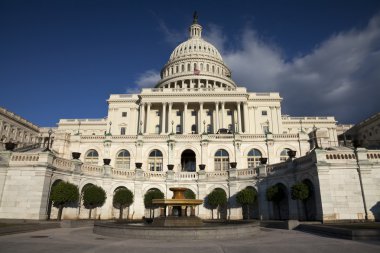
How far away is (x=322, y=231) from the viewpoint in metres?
18.2

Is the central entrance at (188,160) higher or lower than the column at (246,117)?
lower

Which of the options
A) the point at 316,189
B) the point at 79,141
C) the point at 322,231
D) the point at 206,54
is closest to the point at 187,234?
the point at 322,231

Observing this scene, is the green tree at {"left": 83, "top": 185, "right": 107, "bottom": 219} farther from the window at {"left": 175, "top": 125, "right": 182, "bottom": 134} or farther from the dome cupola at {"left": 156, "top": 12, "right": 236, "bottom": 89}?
the dome cupola at {"left": 156, "top": 12, "right": 236, "bottom": 89}

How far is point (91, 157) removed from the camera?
49.3m

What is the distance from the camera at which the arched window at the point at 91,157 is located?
4913cm

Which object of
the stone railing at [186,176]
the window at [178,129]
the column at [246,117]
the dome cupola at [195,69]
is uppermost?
the dome cupola at [195,69]

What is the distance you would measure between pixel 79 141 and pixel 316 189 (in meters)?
41.3

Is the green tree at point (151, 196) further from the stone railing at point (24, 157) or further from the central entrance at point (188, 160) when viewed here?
the central entrance at point (188, 160)

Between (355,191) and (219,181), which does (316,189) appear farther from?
(219,181)

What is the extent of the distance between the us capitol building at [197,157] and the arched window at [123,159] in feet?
0.61

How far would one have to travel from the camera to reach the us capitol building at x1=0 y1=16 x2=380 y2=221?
78.2 feet

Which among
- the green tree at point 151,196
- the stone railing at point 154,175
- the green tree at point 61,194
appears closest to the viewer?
the green tree at point 61,194

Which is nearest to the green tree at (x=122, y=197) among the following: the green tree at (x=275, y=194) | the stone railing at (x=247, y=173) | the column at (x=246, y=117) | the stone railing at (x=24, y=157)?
the stone railing at (x=24, y=157)

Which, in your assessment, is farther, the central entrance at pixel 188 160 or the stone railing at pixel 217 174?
the central entrance at pixel 188 160
